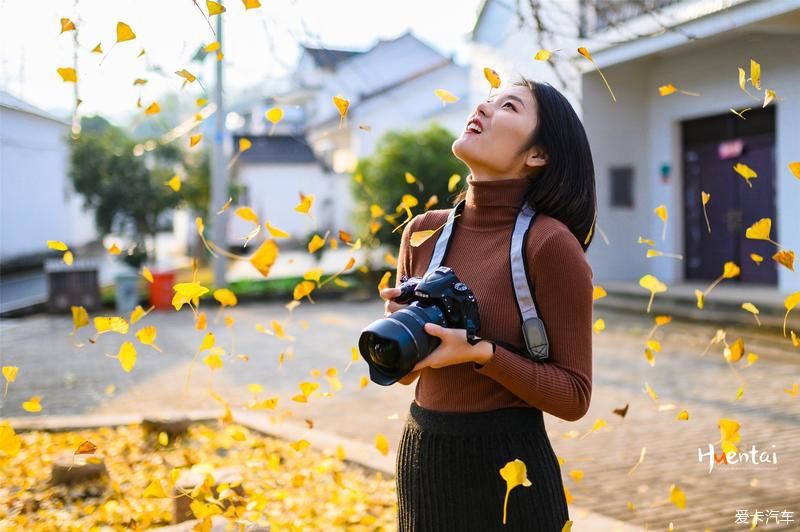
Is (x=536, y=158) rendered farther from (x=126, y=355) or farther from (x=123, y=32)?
(x=126, y=355)

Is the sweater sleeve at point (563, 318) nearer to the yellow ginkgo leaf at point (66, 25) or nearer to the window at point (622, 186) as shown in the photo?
the yellow ginkgo leaf at point (66, 25)

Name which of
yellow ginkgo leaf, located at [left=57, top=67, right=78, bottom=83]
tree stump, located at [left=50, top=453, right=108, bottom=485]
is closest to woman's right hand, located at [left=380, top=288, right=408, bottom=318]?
yellow ginkgo leaf, located at [left=57, top=67, right=78, bottom=83]

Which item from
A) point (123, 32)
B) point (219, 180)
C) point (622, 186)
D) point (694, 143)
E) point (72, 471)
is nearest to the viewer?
point (123, 32)

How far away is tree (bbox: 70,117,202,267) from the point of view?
19750mm

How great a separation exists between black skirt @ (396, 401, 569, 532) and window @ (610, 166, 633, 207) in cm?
1324

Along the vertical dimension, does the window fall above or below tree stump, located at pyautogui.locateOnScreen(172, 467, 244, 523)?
above

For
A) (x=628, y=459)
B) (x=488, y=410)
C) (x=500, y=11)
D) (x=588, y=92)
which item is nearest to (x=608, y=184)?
(x=588, y=92)

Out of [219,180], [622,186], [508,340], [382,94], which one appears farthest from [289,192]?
[508,340]

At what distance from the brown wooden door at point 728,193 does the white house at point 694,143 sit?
0.06ft

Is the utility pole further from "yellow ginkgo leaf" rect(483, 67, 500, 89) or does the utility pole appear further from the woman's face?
the woman's face

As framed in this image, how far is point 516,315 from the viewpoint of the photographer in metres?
1.72

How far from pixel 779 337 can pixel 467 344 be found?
29.3 feet

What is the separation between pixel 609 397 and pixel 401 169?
394 inches

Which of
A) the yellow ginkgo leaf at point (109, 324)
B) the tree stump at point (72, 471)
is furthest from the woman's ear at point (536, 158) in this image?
the tree stump at point (72, 471)
